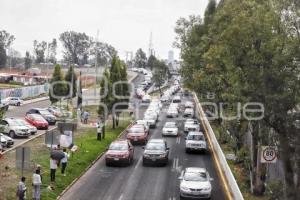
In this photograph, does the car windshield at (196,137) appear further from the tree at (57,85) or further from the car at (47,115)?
the tree at (57,85)

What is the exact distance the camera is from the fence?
71688 millimetres

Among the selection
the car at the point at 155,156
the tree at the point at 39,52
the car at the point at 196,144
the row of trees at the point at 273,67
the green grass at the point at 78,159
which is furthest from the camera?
the tree at the point at 39,52

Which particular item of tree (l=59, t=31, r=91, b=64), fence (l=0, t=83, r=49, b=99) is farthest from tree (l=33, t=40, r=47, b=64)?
fence (l=0, t=83, r=49, b=99)

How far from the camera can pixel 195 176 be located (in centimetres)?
2303

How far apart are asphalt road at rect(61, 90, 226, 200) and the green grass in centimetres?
47

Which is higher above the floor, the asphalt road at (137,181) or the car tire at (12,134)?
the car tire at (12,134)

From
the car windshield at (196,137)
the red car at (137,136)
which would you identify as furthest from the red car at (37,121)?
the car windshield at (196,137)

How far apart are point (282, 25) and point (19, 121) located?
26033 mm

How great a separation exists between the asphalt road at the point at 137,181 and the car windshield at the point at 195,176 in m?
0.93

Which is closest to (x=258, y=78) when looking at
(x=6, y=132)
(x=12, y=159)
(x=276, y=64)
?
(x=276, y=64)

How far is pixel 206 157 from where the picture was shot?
110 feet

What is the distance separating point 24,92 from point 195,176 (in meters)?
61.1

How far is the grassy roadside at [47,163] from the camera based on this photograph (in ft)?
71.1

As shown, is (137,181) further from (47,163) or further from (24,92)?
(24,92)
